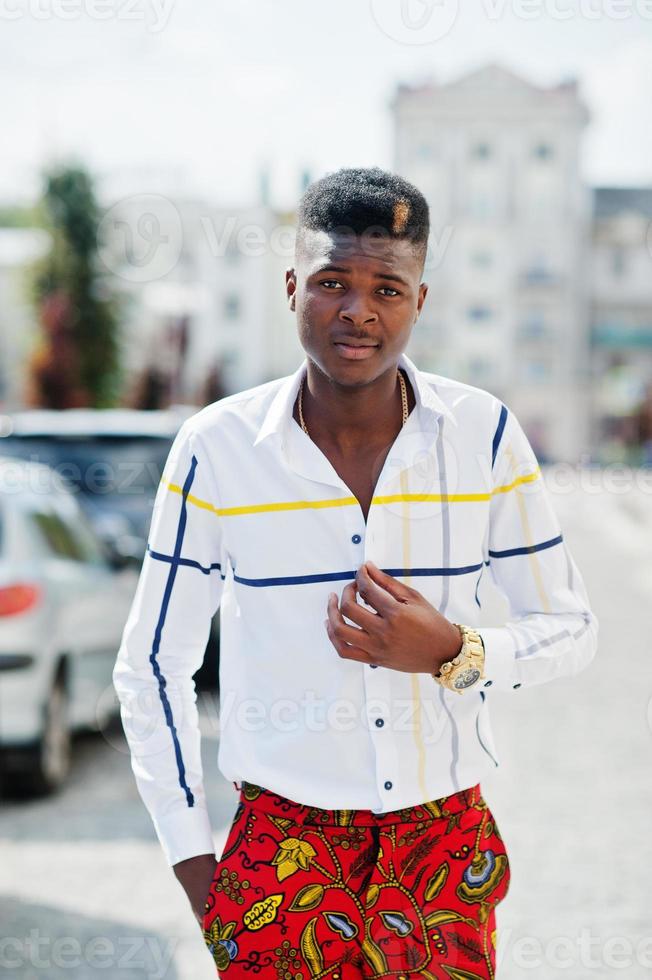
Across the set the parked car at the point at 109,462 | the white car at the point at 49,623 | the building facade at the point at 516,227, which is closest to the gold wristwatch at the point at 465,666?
the white car at the point at 49,623

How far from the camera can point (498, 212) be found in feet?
211

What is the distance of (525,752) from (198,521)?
5.00 meters

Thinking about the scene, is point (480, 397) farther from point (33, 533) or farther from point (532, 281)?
point (532, 281)

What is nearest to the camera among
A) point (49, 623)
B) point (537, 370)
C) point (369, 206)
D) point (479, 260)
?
point (369, 206)

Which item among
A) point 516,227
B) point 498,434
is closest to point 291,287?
point 498,434

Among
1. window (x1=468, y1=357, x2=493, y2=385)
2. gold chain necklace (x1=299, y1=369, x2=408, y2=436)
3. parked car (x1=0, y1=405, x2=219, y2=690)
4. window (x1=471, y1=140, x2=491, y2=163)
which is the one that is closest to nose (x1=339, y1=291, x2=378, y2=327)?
gold chain necklace (x1=299, y1=369, x2=408, y2=436)

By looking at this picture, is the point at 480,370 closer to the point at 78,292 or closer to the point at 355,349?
the point at 78,292

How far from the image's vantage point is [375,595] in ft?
6.45

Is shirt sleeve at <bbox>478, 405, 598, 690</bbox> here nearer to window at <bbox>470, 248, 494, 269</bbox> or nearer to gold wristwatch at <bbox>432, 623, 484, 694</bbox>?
gold wristwatch at <bbox>432, 623, 484, 694</bbox>

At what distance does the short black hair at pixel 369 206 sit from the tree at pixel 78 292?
43283mm

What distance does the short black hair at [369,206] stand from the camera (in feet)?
6.77

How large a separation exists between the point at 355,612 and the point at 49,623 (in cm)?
404

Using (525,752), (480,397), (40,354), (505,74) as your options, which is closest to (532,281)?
(505,74)

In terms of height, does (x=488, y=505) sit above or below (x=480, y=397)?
below
